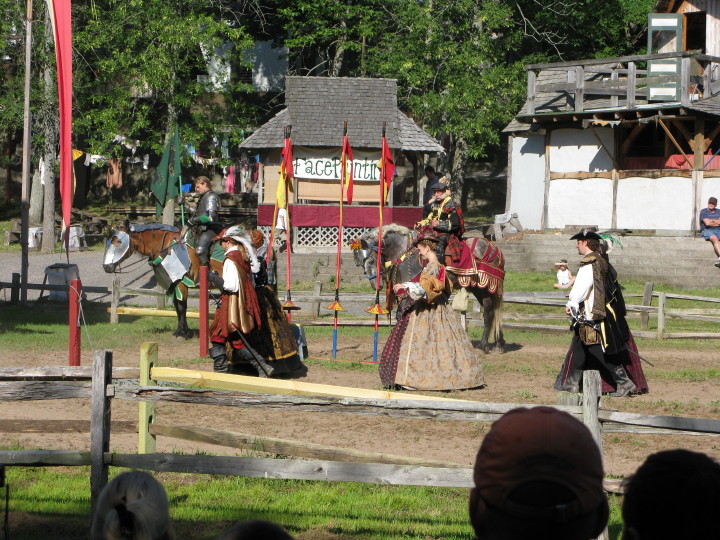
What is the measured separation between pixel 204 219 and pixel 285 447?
28.1 ft

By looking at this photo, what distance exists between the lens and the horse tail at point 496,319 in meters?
14.6

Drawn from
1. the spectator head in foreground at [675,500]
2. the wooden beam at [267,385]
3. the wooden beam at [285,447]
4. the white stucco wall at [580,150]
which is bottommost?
the wooden beam at [285,447]

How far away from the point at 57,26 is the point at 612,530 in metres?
5.62

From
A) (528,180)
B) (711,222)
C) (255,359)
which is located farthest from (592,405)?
(528,180)

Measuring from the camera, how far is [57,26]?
804 cm

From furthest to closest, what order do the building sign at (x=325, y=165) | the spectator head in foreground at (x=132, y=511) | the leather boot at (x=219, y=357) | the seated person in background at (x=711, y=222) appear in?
the building sign at (x=325, y=165), the seated person in background at (x=711, y=222), the leather boot at (x=219, y=357), the spectator head in foreground at (x=132, y=511)

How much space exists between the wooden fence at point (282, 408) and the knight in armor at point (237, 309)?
4584 millimetres

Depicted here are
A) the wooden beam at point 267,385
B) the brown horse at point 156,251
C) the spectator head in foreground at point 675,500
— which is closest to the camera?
the spectator head in foreground at point 675,500

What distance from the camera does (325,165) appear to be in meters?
27.2

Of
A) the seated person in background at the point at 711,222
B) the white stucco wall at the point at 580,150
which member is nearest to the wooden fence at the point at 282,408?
the seated person in background at the point at 711,222

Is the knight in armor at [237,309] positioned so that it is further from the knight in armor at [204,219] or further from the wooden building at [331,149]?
the wooden building at [331,149]

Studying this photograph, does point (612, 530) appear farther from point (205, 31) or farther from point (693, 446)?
point (205, 31)

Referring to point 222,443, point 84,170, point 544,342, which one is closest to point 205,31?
point 84,170

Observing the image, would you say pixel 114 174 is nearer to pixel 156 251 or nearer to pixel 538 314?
pixel 156 251
